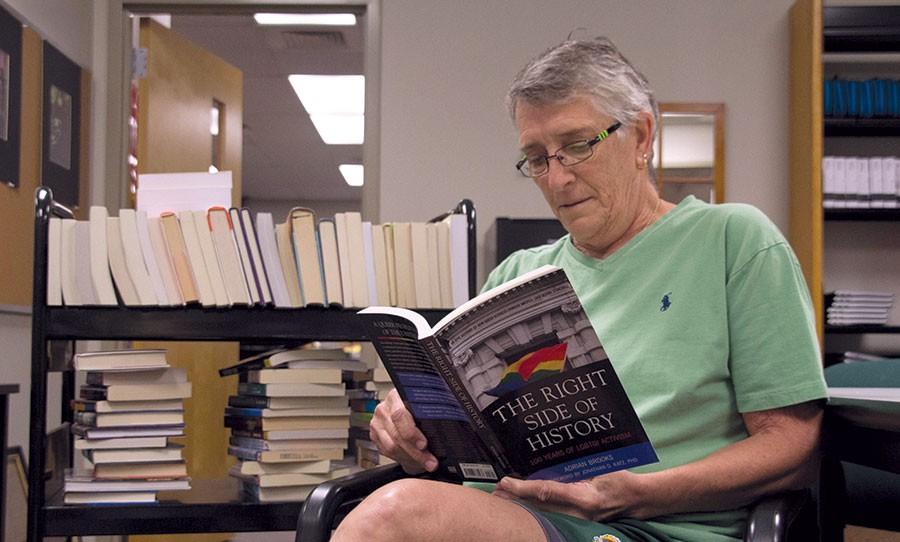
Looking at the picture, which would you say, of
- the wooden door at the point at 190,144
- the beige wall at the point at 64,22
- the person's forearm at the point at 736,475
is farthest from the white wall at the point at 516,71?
the person's forearm at the point at 736,475

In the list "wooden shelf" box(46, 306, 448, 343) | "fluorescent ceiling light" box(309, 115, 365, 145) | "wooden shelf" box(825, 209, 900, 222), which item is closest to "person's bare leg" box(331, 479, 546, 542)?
"wooden shelf" box(46, 306, 448, 343)

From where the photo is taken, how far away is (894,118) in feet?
14.1

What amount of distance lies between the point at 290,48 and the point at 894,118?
3.71 meters

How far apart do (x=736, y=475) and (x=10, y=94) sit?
10.5ft

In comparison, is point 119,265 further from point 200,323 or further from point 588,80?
point 588,80

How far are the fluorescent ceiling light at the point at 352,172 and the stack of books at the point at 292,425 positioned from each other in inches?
323

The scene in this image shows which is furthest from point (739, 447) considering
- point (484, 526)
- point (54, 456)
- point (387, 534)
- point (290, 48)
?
point (290, 48)

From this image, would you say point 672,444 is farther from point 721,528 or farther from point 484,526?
point 484,526

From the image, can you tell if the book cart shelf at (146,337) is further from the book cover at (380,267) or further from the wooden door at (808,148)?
the wooden door at (808,148)

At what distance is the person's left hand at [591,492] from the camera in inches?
47.3

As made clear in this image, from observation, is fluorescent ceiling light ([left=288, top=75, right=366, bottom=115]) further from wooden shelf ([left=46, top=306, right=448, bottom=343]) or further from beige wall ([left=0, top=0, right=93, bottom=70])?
wooden shelf ([left=46, top=306, right=448, bottom=343])

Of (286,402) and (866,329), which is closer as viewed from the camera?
(286,402)

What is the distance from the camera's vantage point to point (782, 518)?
1.12m

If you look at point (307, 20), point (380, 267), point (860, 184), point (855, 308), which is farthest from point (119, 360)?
point (307, 20)
